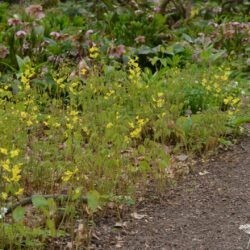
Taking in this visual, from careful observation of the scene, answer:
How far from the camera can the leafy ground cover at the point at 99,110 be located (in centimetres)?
360

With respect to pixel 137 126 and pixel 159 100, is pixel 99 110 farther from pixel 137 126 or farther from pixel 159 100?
pixel 159 100

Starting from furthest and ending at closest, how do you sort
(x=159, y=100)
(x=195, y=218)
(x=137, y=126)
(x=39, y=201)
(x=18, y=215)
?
1. (x=159, y=100)
2. (x=137, y=126)
3. (x=195, y=218)
4. (x=39, y=201)
5. (x=18, y=215)

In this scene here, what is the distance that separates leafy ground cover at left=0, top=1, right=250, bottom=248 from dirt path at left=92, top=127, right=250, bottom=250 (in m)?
0.13

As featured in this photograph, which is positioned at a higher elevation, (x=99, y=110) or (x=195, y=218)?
(x=99, y=110)

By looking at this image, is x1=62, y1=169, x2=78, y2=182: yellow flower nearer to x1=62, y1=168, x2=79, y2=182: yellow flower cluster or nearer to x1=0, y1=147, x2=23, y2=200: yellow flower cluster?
x1=62, y1=168, x2=79, y2=182: yellow flower cluster

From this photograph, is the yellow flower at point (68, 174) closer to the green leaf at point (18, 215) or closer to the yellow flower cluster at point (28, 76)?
the green leaf at point (18, 215)

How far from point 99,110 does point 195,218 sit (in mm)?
1130

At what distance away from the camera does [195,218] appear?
3.82 m

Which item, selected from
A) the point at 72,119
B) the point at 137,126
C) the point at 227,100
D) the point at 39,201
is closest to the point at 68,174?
the point at 39,201

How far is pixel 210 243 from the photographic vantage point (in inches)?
139

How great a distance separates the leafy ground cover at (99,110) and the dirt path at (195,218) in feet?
0.44

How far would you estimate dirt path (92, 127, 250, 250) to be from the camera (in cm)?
354

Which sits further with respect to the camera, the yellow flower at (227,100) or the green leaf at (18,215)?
the yellow flower at (227,100)

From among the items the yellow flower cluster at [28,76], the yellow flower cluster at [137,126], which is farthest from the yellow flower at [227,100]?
the yellow flower cluster at [28,76]
